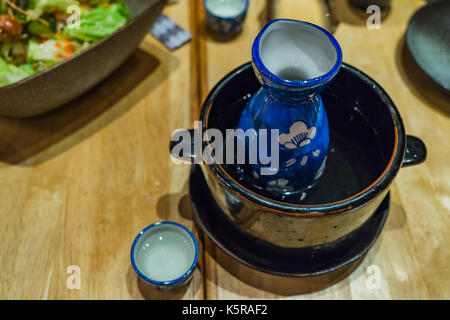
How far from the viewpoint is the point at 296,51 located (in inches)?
30.1

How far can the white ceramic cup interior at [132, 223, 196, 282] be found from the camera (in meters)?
0.89

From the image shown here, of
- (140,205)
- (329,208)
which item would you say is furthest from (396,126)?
(140,205)

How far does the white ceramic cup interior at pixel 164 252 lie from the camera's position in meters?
0.89

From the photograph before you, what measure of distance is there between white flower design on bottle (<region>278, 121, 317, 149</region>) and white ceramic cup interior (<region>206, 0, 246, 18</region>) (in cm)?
69

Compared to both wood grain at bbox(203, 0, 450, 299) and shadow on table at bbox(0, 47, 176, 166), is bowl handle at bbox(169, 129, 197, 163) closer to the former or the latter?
wood grain at bbox(203, 0, 450, 299)

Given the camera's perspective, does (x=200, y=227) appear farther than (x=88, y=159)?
No

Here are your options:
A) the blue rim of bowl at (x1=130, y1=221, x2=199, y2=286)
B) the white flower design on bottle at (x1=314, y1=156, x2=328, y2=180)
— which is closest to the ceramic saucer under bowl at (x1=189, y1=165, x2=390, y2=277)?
the blue rim of bowl at (x1=130, y1=221, x2=199, y2=286)

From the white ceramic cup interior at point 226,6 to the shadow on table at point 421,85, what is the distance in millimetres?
481

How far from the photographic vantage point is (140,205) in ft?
3.31

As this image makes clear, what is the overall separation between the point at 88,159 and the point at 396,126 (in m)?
0.70

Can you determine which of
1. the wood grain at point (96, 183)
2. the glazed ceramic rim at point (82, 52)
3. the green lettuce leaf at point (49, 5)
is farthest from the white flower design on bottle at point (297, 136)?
the green lettuce leaf at point (49, 5)

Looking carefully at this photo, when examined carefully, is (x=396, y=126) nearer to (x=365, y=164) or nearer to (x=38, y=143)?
(x=365, y=164)

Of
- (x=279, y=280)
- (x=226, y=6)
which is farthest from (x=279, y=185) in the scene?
(x=226, y=6)
